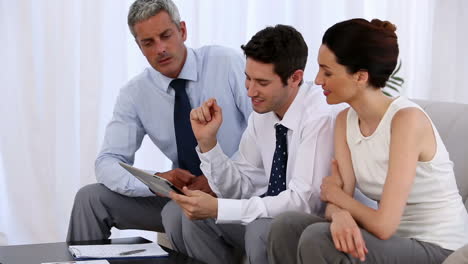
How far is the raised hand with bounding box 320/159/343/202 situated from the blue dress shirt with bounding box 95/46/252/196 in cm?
82

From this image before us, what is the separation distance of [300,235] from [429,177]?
400mm

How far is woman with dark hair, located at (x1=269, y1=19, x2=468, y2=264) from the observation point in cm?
206

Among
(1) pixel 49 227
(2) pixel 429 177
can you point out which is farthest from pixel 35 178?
(2) pixel 429 177

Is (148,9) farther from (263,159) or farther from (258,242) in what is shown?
(258,242)

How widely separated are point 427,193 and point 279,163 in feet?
1.98

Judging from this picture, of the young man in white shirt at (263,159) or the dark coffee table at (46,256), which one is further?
the young man in white shirt at (263,159)

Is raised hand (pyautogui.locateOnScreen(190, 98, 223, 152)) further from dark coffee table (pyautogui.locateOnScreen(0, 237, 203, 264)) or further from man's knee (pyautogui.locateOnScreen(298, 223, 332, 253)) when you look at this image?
man's knee (pyautogui.locateOnScreen(298, 223, 332, 253))

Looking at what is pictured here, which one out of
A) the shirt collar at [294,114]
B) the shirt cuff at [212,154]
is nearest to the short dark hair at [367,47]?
the shirt collar at [294,114]

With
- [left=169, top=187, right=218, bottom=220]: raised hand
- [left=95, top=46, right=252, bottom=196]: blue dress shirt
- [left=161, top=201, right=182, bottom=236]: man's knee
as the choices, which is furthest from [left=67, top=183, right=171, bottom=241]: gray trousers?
[left=169, top=187, right=218, bottom=220]: raised hand

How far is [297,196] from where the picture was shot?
8.07 ft

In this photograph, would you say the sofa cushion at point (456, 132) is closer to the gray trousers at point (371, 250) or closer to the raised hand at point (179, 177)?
the gray trousers at point (371, 250)

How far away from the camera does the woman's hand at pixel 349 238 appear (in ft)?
6.56

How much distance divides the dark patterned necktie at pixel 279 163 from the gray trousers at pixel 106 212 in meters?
0.62

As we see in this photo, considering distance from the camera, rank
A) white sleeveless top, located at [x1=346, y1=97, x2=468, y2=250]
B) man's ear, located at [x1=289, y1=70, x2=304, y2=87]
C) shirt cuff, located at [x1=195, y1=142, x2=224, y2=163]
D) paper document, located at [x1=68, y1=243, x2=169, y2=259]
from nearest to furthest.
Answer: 1. white sleeveless top, located at [x1=346, y1=97, x2=468, y2=250]
2. paper document, located at [x1=68, y1=243, x2=169, y2=259]
3. man's ear, located at [x1=289, y1=70, x2=304, y2=87]
4. shirt cuff, located at [x1=195, y1=142, x2=224, y2=163]
